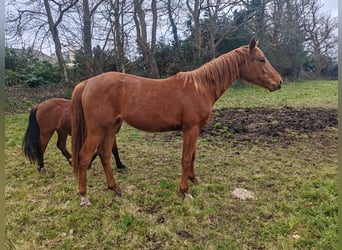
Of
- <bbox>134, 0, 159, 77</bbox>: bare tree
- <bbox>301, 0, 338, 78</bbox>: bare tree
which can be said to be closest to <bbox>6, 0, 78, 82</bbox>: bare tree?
<bbox>134, 0, 159, 77</bbox>: bare tree

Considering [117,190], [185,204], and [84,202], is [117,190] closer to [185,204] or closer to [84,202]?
[84,202]

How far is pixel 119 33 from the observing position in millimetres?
10211

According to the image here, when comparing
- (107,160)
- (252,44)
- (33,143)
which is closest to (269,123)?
(252,44)

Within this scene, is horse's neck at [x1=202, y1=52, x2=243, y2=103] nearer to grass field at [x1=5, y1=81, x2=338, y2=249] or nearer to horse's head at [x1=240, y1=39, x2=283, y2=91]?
horse's head at [x1=240, y1=39, x2=283, y2=91]

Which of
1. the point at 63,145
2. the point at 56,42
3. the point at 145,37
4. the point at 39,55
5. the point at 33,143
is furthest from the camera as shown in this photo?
the point at 145,37

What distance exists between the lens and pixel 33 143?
11.3ft

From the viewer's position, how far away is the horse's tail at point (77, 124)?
2.68 meters

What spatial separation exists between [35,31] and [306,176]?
428 inches

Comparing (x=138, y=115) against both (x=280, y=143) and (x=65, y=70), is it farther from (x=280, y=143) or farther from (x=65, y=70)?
(x=65, y=70)

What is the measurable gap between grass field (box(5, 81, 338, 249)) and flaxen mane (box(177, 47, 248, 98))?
1.12 metres

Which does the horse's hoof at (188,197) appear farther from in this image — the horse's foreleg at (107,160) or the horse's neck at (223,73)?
the horse's neck at (223,73)

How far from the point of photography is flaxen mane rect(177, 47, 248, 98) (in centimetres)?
279

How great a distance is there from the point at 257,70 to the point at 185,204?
164 centimetres

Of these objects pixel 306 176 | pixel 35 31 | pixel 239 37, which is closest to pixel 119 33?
pixel 35 31
